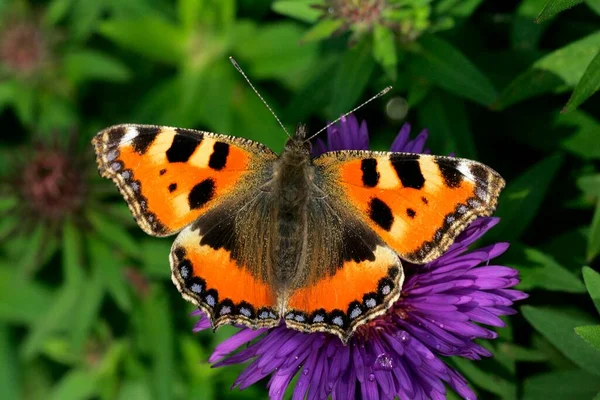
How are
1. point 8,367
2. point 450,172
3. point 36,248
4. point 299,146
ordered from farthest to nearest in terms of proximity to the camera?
point 8,367 < point 36,248 < point 299,146 < point 450,172

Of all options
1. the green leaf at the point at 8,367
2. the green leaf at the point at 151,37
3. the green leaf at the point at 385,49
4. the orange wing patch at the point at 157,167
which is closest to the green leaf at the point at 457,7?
the green leaf at the point at 385,49

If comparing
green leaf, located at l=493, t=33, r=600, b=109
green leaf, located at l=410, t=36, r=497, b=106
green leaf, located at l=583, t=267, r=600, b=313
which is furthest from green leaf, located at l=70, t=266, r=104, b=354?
green leaf, located at l=583, t=267, r=600, b=313

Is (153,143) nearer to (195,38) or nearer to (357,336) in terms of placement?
(357,336)

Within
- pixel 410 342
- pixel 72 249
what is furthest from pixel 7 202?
pixel 410 342

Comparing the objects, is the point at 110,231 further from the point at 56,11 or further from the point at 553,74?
the point at 553,74

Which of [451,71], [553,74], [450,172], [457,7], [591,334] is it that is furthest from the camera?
[457,7]

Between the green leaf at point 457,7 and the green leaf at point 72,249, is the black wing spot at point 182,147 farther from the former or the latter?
the green leaf at point 72,249
